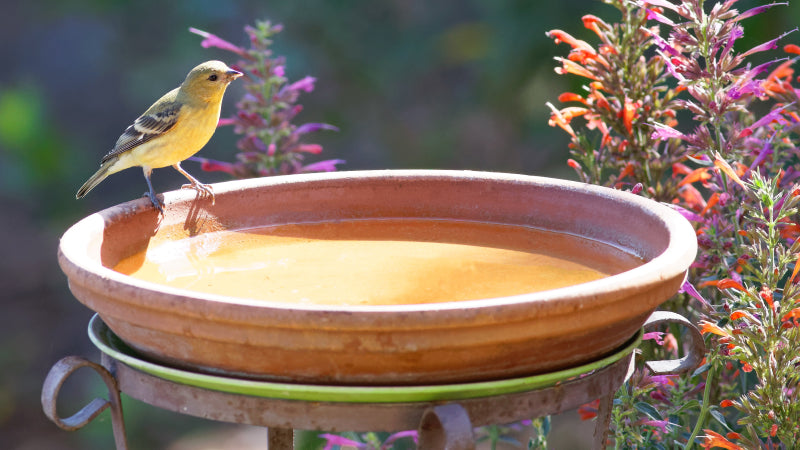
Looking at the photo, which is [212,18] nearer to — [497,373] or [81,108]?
[81,108]

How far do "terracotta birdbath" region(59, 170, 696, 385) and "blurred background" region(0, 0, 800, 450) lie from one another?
252 centimetres

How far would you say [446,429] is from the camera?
1.49 metres

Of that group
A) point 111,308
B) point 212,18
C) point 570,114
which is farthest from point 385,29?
point 111,308

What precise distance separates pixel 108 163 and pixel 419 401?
5.86ft

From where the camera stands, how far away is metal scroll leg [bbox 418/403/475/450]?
1.48 meters

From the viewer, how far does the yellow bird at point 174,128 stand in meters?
2.92

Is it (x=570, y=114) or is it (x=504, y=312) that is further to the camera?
(x=570, y=114)

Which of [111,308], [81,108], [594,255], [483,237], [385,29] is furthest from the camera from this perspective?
[81,108]

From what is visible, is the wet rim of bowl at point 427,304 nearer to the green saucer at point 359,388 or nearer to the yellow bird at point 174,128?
the green saucer at point 359,388

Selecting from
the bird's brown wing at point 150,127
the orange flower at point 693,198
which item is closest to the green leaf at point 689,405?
the orange flower at point 693,198

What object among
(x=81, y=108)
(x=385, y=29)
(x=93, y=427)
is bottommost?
(x=93, y=427)

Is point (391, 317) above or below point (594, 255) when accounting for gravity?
above

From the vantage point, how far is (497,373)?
1589 millimetres

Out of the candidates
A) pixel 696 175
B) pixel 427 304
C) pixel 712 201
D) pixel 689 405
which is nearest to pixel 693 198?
pixel 696 175
